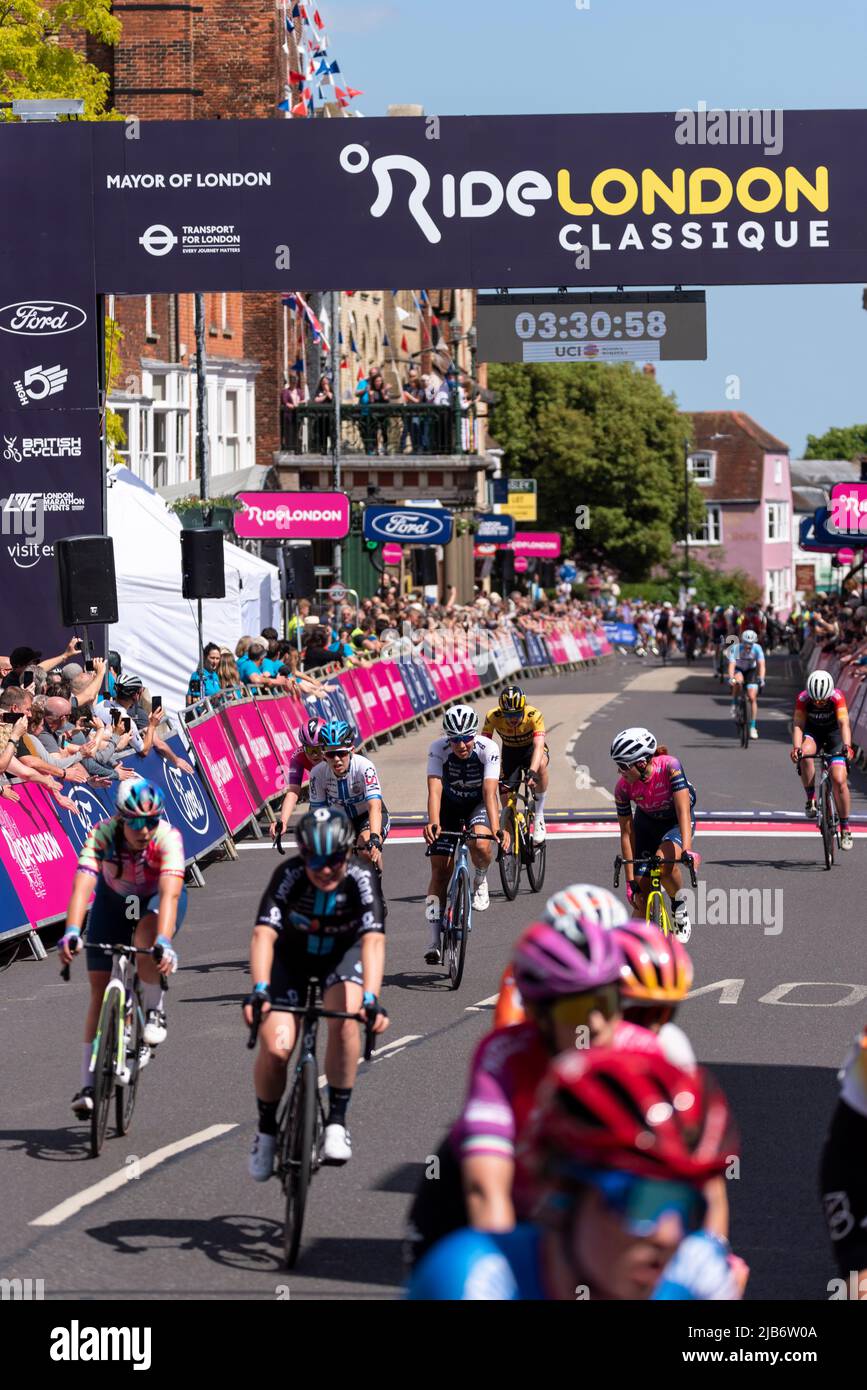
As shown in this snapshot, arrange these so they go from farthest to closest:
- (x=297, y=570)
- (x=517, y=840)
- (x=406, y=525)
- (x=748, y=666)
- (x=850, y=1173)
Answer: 1. (x=406, y=525)
2. (x=297, y=570)
3. (x=748, y=666)
4. (x=517, y=840)
5. (x=850, y=1173)

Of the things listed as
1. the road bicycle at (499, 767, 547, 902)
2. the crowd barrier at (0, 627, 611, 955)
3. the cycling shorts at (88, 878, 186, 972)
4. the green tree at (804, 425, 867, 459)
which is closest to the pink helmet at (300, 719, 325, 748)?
the crowd barrier at (0, 627, 611, 955)

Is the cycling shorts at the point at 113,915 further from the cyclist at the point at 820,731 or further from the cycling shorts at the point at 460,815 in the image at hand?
the cyclist at the point at 820,731

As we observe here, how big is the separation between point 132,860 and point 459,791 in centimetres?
469

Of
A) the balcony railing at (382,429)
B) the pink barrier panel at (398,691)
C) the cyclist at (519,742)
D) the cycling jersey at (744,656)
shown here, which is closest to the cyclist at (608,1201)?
the cyclist at (519,742)

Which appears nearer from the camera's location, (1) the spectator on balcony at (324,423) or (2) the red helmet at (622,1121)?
(2) the red helmet at (622,1121)

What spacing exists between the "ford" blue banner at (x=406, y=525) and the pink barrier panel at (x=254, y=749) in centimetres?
1907

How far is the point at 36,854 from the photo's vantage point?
15.3 meters

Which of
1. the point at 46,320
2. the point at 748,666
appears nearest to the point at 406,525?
the point at 748,666

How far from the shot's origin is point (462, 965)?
1381 centimetres

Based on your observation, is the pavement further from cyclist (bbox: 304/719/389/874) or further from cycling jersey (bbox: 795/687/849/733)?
cycling jersey (bbox: 795/687/849/733)

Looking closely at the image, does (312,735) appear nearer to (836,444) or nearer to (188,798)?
(188,798)

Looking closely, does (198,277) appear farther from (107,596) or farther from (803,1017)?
(803,1017)

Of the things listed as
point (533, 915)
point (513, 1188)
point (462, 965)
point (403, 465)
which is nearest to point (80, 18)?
point (403, 465)

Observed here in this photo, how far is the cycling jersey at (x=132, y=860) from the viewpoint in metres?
10.2
